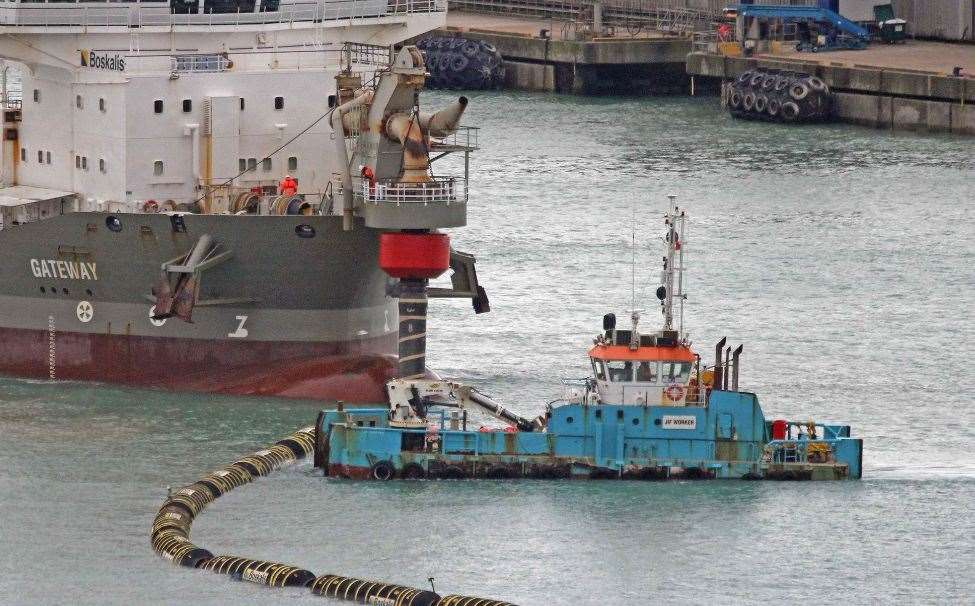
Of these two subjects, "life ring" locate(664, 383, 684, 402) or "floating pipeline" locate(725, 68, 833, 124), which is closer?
"life ring" locate(664, 383, 684, 402)

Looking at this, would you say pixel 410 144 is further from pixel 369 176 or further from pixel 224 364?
pixel 224 364

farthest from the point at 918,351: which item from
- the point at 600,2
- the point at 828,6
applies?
the point at 600,2

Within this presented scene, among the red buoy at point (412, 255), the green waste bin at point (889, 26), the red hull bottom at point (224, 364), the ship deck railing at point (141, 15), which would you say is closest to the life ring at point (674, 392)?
the red buoy at point (412, 255)

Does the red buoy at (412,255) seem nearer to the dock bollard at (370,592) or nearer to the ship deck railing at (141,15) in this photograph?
the ship deck railing at (141,15)

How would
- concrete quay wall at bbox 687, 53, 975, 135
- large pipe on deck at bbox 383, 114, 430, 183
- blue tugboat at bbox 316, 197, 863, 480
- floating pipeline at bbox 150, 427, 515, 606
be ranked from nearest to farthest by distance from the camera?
floating pipeline at bbox 150, 427, 515, 606
blue tugboat at bbox 316, 197, 863, 480
large pipe on deck at bbox 383, 114, 430, 183
concrete quay wall at bbox 687, 53, 975, 135

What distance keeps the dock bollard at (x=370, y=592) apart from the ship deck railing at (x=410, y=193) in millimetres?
10373

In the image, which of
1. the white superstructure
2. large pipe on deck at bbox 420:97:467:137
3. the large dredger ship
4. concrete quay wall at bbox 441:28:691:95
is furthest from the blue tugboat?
concrete quay wall at bbox 441:28:691:95

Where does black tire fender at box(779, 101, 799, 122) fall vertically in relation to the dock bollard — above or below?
above

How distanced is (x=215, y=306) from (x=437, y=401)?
270 inches

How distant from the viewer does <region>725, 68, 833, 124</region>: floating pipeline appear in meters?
78.5

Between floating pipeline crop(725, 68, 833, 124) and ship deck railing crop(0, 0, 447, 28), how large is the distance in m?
33.6

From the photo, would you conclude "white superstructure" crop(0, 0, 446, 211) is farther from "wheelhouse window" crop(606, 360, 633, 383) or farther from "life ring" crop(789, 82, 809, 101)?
"life ring" crop(789, 82, 809, 101)

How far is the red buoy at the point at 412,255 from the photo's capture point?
1635 inches

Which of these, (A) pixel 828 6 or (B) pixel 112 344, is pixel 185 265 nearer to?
(B) pixel 112 344
